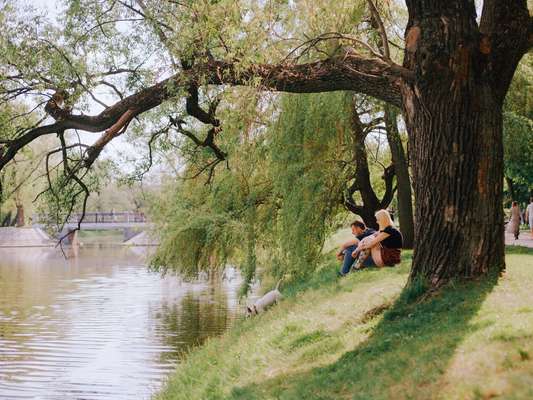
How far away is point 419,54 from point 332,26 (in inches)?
201

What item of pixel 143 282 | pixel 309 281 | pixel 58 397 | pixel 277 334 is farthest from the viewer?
pixel 143 282

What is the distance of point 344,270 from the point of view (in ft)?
48.2

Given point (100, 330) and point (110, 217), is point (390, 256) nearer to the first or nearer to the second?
point (100, 330)

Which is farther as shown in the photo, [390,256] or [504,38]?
[390,256]

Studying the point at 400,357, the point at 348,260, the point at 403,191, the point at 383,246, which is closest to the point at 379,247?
the point at 383,246

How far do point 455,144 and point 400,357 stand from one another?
290 cm

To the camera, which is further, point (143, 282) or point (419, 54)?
point (143, 282)

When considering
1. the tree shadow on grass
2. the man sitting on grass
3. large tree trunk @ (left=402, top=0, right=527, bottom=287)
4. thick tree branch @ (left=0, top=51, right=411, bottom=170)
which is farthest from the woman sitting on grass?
the tree shadow on grass

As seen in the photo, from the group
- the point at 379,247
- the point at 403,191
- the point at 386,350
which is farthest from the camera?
the point at 403,191

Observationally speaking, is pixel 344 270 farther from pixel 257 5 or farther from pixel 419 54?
pixel 419 54

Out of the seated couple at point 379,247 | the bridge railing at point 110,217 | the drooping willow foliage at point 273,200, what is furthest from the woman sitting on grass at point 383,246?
the bridge railing at point 110,217

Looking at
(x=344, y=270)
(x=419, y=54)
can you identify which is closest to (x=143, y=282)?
(x=344, y=270)

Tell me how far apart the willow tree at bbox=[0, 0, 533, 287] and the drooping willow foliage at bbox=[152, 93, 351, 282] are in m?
2.56

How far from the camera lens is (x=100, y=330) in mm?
21016
